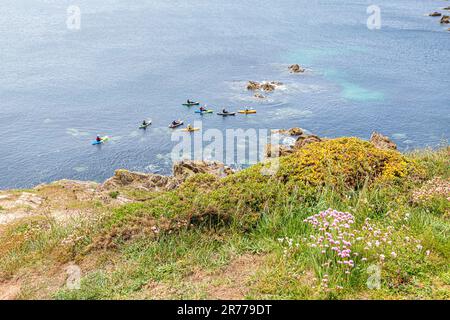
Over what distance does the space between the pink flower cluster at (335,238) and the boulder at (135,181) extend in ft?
82.3

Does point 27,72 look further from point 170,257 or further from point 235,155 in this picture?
point 170,257

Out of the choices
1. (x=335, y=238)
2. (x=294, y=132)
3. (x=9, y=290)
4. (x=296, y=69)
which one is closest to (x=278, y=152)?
(x=335, y=238)

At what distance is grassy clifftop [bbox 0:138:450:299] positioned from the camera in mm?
9789

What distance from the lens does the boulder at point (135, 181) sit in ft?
117

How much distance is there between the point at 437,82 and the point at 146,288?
3464 inches

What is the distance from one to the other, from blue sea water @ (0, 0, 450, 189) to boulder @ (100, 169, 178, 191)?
46.0 feet

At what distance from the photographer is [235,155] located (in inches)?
2196

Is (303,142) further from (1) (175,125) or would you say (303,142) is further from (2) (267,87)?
(2) (267,87)

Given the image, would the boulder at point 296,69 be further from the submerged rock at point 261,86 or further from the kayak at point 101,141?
the kayak at point 101,141

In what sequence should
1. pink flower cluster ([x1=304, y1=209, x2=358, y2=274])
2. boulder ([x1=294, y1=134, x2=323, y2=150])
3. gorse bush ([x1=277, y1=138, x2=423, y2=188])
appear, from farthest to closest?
1. boulder ([x1=294, y1=134, x2=323, y2=150])
2. gorse bush ([x1=277, y1=138, x2=423, y2=188])
3. pink flower cluster ([x1=304, y1=209, x2=358, y2=274])

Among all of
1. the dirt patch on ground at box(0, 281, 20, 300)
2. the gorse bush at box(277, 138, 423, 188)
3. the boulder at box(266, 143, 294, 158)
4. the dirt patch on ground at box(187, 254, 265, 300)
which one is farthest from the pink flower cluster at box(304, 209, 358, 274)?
the boulder at box(266, 143, 294, 158)

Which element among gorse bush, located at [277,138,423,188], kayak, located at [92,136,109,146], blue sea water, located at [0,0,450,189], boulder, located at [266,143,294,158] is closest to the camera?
gorse bush, located at [277,138,423,188]

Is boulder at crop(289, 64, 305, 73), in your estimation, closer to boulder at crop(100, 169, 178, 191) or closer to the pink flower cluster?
boulder at crop(100, 169, 178, 191)

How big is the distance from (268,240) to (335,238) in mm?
2123
